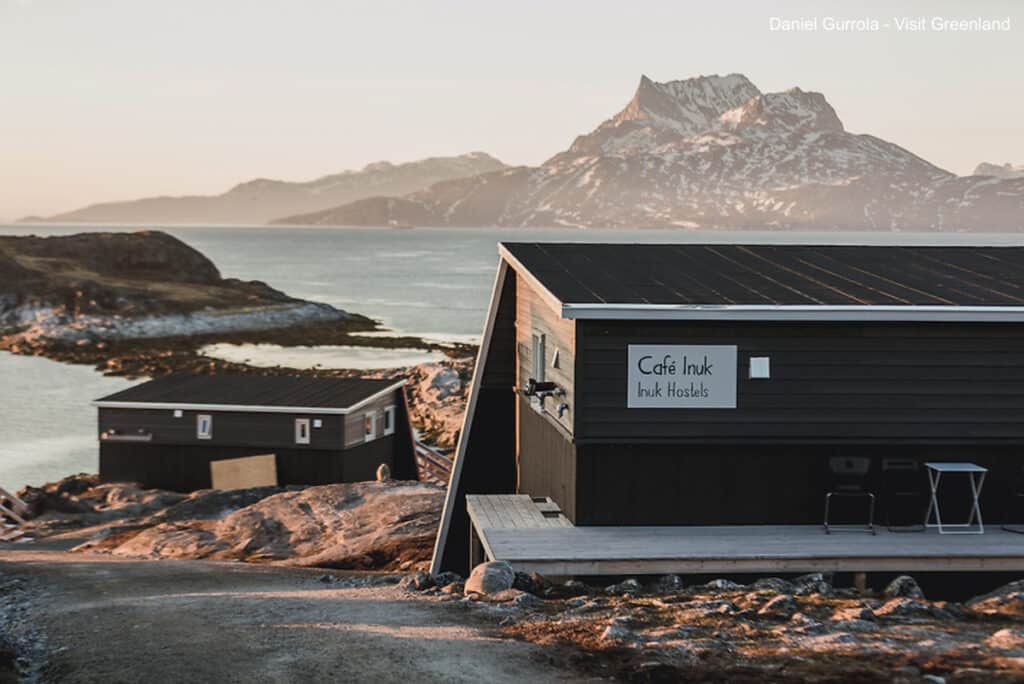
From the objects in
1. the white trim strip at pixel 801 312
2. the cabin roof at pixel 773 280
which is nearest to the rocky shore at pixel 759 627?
the white trim strip at pixel 801 312

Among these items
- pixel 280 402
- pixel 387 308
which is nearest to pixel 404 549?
pixel 280 402

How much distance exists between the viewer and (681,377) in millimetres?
14633

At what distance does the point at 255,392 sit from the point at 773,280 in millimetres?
21005

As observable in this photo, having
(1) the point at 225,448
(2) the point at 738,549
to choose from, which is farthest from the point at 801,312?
(1) the point at 225,448

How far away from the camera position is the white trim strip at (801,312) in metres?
14.3

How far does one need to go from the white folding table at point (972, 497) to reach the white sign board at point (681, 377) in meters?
2.72

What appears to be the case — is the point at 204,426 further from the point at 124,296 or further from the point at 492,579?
the point at 124,296

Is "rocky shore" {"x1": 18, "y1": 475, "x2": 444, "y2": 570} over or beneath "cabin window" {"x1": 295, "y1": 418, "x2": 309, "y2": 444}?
beneath

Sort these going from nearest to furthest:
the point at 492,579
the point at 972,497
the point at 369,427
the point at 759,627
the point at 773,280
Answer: the point at 759,627, the point at 492,579, the point at 972,497, the point at 773,280, the point at 369,427

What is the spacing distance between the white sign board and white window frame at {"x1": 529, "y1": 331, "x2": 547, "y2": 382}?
239 centimetres

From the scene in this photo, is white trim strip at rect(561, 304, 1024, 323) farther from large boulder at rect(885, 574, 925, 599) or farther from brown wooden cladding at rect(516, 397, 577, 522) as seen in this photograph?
large boulder at rect(885, 574, 925, 599)

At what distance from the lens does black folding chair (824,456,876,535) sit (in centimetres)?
1480

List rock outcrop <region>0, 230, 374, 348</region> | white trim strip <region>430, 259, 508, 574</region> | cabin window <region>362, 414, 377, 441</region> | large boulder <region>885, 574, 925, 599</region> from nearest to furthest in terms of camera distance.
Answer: large boulder <region>885, 574, 925, 599</region> → white trim strip <region>430, 259, 508, 574</region> → cabin window <region>362, 414, 377, 441</region> → rock outcrop <region>0, 230, 374, 348</region>

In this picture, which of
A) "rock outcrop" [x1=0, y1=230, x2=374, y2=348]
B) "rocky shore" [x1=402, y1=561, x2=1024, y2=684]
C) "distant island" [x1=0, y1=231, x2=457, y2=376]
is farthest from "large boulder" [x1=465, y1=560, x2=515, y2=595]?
"rock outcrop" [x1=0, y1=230, x2=374, y2=348]
